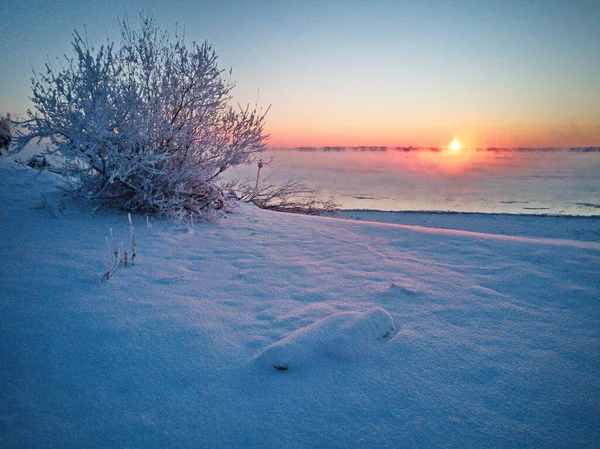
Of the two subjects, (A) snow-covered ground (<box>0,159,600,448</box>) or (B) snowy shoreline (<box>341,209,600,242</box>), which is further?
(B) snowy shoreline (<box>341,209,600,242</box>)

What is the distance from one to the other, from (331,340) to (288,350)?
0.27 meters

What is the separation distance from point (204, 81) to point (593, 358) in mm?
5009

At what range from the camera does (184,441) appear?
126 centimetres

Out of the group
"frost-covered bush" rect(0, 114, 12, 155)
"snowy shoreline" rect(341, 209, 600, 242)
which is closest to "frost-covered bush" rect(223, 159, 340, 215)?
"snowy shoreline" rect(341, 209, 600, 242)

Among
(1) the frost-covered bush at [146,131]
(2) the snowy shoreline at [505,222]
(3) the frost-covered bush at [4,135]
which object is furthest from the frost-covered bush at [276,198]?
(3) the frost-covered bush at [4,135]

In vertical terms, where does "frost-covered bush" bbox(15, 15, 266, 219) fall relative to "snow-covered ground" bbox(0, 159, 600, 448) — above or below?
above

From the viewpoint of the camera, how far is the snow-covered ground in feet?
4.35

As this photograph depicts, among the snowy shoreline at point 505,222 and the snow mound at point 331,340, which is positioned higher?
the snowy shoreline at point 505,222

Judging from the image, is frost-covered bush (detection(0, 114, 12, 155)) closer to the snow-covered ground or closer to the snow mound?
the snow-covered ground

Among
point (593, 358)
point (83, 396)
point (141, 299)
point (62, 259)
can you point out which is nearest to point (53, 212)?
point (62, 259)

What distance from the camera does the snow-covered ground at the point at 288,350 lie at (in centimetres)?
133

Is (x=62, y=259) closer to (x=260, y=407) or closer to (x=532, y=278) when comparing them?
(x=260, y=407)

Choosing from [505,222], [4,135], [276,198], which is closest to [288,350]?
[505,222]

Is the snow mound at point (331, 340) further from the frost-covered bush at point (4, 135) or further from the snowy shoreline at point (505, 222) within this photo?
the frost-covered bush at point (4, 135)
